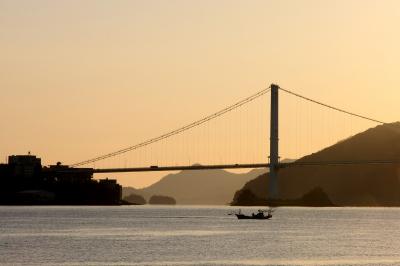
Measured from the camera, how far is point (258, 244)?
13125cm

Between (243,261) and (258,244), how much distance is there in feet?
82.9

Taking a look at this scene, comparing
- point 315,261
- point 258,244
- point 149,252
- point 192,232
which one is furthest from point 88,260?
point 192,232

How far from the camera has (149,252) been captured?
11556cm

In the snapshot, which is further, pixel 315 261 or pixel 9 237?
pixel 9 237

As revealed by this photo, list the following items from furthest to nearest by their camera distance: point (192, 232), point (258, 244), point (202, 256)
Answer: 1. point (192, 232)
2. point (258, 244)
3. point (202, 256)

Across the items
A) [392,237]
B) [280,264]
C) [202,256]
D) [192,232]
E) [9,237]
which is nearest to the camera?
[280,264]

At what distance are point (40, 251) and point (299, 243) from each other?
3075 centimetres

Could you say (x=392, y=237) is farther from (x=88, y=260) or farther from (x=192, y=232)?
(x=88, y=260)

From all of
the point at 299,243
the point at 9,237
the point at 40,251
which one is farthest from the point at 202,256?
the point at 9,237

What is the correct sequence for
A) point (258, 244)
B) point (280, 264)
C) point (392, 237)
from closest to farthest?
point (280, 264) → point (258, 244) → point (392, 237)

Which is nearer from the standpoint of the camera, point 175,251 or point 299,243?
point 175,251

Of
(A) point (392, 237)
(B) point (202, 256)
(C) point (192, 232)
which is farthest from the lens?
(C) point (192, 232)

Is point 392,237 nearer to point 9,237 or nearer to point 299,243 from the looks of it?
point 299,243

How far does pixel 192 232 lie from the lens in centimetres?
16025
